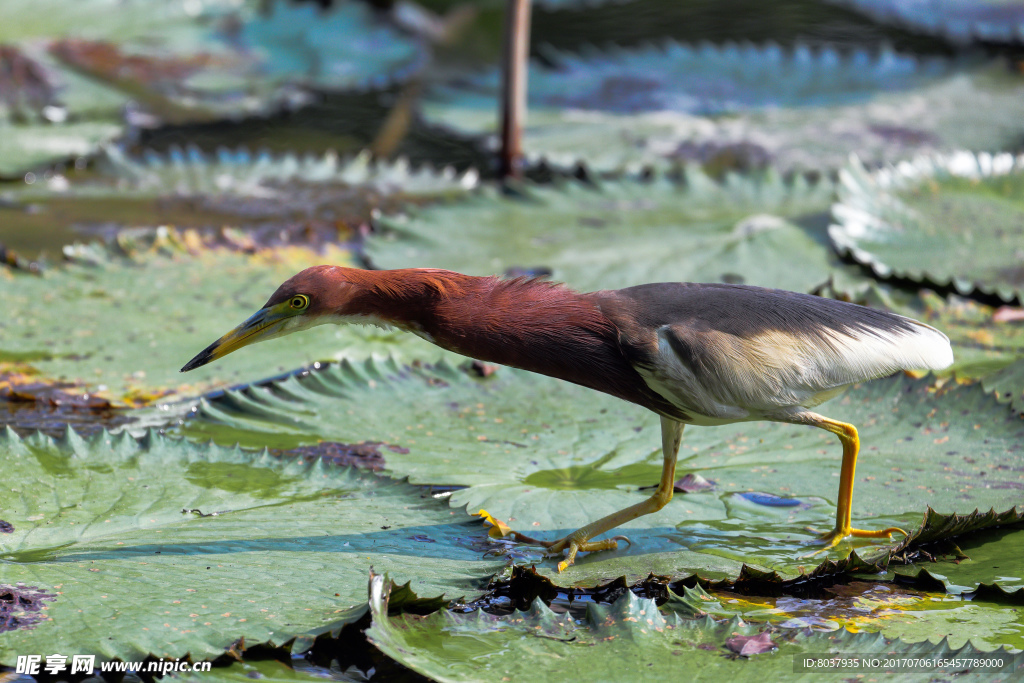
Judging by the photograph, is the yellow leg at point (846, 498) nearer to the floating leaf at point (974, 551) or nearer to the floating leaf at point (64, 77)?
the floating leaf at point (974, 551)

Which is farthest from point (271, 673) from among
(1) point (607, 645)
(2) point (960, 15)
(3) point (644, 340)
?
(2) point (960, 15)

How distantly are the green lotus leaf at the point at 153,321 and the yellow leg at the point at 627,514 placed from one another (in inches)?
45.2

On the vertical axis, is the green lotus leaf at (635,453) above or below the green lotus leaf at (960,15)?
below

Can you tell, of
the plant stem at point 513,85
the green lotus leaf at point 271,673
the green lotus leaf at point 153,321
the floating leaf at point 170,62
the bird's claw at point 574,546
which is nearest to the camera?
the green lotus leaf at point 271,673

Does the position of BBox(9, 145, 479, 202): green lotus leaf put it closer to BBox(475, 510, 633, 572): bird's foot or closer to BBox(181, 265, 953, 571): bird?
BBox(181, 265, 953, 571): bird

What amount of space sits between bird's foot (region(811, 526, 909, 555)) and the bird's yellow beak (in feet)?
4.60

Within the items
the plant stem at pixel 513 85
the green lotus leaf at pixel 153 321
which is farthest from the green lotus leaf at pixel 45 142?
the plant stem at pixel 513 85

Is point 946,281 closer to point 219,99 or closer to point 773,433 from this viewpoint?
point 773,433

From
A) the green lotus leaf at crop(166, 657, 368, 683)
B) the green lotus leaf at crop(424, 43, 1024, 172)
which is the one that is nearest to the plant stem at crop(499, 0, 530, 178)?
the green lotus leaf at crop(424, 43, 1024, 172)

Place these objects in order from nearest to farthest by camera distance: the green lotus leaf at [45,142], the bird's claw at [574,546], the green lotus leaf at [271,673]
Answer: the green lotus leaf at [271,673] → the bird's claw at [574,546] → the green lotus leaf at [45,142]

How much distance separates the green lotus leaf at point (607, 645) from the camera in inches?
74.9

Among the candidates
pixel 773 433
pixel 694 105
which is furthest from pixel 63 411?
pixel 694 105

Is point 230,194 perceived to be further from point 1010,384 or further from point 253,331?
point 1010,384

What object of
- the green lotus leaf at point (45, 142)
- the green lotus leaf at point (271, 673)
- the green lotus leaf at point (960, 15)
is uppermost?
the green lotus leaf at point (960, 15)
